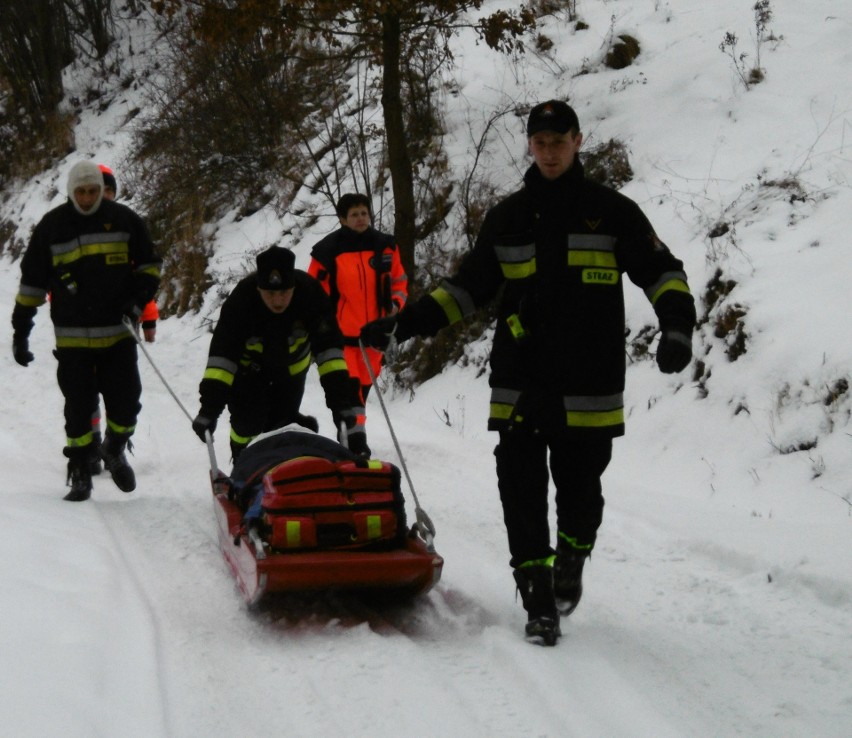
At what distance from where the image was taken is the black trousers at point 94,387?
6.05 metres

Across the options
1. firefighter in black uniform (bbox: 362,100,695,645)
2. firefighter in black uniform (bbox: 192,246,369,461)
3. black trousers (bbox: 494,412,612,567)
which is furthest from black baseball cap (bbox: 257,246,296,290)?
black trousers (bbox: 494,412,612,567)

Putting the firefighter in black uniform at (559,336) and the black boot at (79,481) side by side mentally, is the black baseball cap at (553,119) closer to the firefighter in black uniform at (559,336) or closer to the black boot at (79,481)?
the firefighter in black uniform at (559,336)

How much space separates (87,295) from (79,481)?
116 centimetres

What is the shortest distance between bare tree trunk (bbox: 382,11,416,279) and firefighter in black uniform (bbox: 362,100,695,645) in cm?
613

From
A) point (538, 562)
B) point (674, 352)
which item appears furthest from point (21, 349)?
point (674, 352)

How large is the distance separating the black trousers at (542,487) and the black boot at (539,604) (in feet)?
0.20

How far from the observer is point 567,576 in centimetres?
392

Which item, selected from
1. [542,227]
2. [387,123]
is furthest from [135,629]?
[387,123]

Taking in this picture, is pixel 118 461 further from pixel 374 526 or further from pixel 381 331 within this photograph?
pixel 381 331

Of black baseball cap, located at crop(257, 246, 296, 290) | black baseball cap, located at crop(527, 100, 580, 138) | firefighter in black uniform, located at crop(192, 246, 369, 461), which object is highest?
black baseball cap, located at crop(527, 100, 580, 138)

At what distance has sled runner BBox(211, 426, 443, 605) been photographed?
3.86m

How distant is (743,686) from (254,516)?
2031 mm

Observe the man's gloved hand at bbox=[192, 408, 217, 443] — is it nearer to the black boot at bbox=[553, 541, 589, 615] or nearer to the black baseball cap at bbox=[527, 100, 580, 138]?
the black boot at bbox=[553, 541, 589, 615]

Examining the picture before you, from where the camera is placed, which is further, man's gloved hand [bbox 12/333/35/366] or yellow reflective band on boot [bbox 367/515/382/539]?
man's gloved hand [bbox 12/333/35/366]
